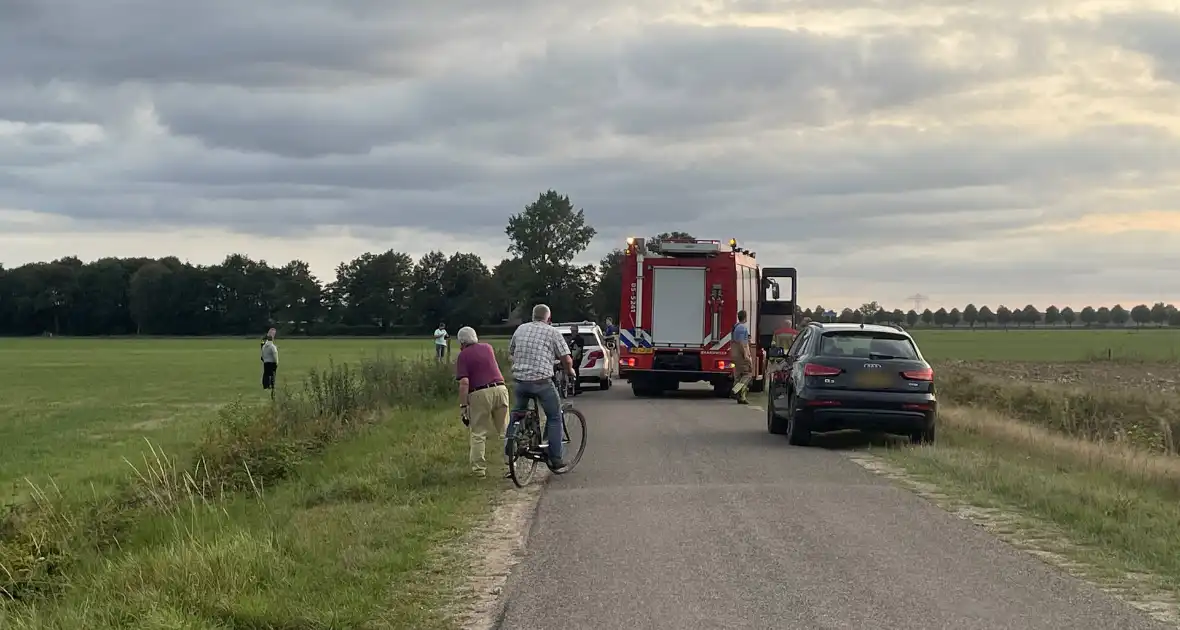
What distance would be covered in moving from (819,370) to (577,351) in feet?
41.7

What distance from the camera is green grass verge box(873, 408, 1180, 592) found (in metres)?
8.40

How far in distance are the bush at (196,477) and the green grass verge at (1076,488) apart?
7.29m

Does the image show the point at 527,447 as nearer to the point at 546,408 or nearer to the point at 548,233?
the point at 546,408

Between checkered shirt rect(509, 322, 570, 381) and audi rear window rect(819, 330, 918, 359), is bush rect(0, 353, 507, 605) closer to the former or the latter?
Result: checkered shirt rect(509, 322, 570, 381)

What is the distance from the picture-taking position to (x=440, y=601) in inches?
274

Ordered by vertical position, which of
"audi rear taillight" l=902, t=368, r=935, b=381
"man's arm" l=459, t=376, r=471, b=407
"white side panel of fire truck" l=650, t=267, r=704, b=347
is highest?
"white side panel of fire truck" l=650, t=267, r=704, b=347

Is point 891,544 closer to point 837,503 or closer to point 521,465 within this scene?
point 837,503

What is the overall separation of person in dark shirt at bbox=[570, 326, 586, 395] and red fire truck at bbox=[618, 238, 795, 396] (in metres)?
1.70

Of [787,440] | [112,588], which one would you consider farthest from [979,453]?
[112,588]

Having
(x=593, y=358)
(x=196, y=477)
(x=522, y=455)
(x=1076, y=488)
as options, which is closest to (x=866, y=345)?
(x=1076, y=488)

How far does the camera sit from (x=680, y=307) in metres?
25.5

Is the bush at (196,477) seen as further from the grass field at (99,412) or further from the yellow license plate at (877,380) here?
the yellow license plate at (877,380)

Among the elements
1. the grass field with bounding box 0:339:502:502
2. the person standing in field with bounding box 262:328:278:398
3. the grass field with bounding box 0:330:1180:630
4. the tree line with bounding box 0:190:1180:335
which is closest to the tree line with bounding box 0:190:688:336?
the tree line with bounding box 0:190:1180:335

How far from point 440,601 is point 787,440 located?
400 inches
